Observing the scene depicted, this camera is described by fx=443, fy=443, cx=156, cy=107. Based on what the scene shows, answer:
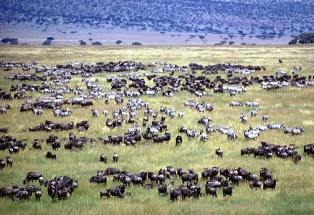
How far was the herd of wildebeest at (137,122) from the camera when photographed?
1688cm

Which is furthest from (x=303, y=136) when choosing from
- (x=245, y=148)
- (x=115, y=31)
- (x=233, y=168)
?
(x=115, y=31)

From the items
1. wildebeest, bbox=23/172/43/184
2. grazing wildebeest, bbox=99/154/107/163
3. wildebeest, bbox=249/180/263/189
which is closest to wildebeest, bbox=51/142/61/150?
grazing wildebeest, bbox=99/154/107/163

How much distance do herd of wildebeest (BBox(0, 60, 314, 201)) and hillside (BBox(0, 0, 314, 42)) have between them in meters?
125

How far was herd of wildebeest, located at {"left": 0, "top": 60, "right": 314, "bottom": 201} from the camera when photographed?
1688cm

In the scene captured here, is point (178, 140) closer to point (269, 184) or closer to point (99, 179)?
point (99, 179)

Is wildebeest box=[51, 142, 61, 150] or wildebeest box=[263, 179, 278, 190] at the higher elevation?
wildebeest box=[263, 179, 278, 190]

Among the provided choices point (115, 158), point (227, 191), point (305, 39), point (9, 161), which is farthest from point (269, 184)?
point (305, 39)

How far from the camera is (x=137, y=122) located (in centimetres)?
2823

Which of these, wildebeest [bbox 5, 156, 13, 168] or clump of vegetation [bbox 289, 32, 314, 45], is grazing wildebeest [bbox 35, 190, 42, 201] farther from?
clump of vegetation [bbox 289, 32, 314, 45]

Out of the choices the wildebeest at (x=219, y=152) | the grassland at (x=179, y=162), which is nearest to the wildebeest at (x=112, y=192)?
the grassland at (x=179, y=162)

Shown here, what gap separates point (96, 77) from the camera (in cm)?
5022

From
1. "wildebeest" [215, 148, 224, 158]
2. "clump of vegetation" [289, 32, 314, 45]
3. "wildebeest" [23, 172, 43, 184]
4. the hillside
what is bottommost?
"wildebeest" [23, 172, 43, 184]

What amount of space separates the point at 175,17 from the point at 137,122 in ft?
568

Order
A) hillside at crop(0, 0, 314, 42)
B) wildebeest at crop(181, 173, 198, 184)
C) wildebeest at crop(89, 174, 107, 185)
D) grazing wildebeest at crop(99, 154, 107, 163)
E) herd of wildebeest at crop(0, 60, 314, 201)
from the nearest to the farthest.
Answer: herd of wildebeest at crop(0, 60, 314, 201) < wildebeest at crop(89, 174, 107, 185) < wildebeest at crop(181, 173, 198, 184) < grazing wildebeest at crop(99, 154, 107, 163) < hillside at crop(0, 0, 314, 42)
